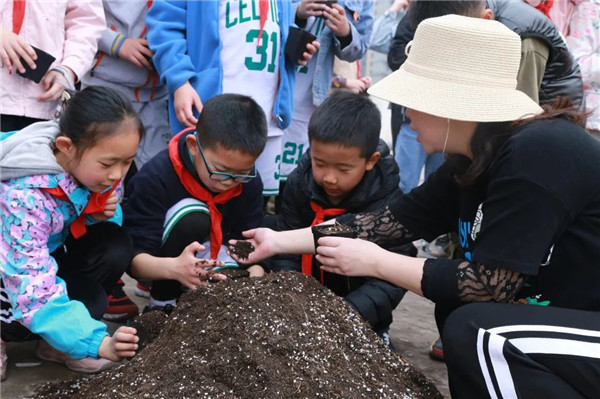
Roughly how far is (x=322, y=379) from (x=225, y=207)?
1.33 metres

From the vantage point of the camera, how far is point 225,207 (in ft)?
10.6

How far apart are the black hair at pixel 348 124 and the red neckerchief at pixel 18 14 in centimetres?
142

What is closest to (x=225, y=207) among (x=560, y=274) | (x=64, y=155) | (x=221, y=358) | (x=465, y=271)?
(x=64, y=155)

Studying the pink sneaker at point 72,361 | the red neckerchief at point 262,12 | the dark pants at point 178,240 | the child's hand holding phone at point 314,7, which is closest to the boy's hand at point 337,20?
the child's hand holding phone at point 314,7

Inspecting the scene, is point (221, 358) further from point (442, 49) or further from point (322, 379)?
point (442, 49)

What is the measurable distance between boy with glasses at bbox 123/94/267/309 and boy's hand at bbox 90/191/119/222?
0.74 feet

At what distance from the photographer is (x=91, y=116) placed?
8.20 ft

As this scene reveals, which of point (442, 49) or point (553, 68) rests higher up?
point (442, 49)

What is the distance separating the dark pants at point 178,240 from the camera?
3.04 m

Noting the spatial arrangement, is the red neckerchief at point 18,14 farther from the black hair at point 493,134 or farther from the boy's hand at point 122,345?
the black hair at point 493,134

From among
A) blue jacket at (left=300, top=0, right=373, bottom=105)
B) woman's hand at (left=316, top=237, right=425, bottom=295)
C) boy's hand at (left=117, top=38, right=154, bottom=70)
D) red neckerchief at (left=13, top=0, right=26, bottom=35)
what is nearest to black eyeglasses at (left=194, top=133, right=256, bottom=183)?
woman's hand at (left=316, top=237, right=425, bottom=295)

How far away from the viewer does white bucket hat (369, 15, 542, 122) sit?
6.86 ft

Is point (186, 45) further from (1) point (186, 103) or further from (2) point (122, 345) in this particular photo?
(2) point (122, 345)

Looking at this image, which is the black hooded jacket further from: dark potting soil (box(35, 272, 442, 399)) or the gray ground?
dark potting soil (box(35, 272, 442, 399))
